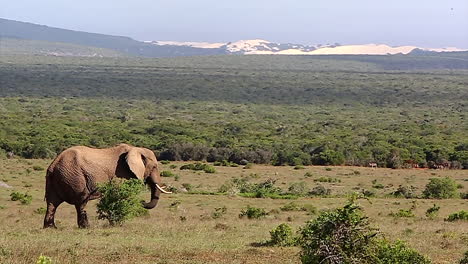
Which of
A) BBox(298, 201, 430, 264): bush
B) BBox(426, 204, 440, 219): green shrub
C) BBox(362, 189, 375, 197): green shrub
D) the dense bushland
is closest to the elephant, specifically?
BBox(298, 201, 430, 264): bush

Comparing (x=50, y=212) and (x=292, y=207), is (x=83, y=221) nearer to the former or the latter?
(x=50, y=212)

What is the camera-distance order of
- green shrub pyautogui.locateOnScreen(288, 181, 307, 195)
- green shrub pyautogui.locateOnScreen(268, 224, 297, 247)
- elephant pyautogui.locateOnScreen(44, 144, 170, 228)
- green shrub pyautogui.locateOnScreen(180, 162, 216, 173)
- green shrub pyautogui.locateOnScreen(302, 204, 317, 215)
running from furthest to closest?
green shrub pyautogui.locateOnScreen(180, 162, 216, 173) → green shrub pyautogui.locateOnScreen(288, 181, 307, 195) → green shrub pyautogui.locateOnScreen(302, 204, 317, 215) → elephant pyautogui.locateOnScreen(44, 144, 170, 228) → green shrub pyautogui.locateOnScreen(268, 224, 297, 247)

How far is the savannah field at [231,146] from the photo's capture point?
1388 centimetres

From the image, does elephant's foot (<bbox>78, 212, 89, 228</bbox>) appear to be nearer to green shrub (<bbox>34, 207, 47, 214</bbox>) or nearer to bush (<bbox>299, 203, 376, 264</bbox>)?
green shrub (<bbox>34, 207, 47, 214</bbox>)

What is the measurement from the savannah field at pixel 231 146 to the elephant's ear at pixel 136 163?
122 centimetres

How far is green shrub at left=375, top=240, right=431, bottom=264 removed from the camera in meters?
9.46

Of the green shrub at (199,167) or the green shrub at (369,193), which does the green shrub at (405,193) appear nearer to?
the green shrub at (369,193)

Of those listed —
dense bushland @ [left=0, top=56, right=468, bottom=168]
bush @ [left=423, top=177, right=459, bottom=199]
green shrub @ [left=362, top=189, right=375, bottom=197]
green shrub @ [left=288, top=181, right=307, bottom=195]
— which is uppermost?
bush @ [left=423, top=177, right=459, bottom=199]

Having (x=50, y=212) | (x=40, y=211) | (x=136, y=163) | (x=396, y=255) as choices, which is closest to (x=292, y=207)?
(x=40, y=211)

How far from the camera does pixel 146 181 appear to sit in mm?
16641

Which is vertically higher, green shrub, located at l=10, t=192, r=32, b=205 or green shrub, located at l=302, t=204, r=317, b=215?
green shrub, located at l=302, t=204, r=317, b=215

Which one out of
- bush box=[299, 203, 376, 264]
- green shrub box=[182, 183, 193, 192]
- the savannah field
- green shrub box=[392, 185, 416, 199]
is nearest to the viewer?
bush box=[299, 203, 376, 264]

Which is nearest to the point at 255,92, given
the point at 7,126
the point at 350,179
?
the point at 7,126

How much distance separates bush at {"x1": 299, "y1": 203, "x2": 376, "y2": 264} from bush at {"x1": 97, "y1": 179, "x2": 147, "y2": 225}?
273 inches
